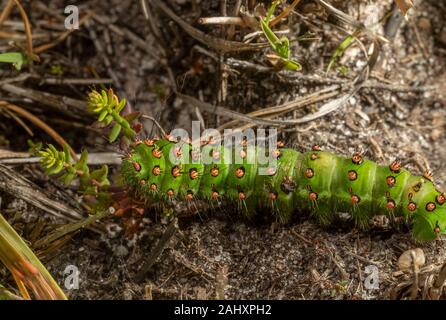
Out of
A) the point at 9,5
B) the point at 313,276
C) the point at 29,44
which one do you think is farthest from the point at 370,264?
the point at 9,5

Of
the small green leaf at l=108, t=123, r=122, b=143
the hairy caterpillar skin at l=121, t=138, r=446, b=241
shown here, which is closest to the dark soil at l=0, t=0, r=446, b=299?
the hairy caterpillar skin at l=121, t=138, r=446, b=241

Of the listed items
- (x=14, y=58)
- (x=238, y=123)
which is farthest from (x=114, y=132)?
(x=14, y=58)

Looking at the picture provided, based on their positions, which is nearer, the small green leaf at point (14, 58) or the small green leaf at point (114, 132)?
the small green leaf at point (114, 132)

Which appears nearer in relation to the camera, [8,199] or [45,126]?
[8,199]

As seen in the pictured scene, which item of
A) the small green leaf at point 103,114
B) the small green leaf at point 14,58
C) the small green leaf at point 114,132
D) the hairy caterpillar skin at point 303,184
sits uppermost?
the small green leaf at point 14,58

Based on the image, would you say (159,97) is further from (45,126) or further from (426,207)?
(426,207)

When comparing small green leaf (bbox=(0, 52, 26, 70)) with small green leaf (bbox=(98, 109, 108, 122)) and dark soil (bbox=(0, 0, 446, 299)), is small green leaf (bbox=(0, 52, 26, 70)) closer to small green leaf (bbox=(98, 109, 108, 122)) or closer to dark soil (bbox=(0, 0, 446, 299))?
dark soil (bbox=(0, 0, 446, 299))

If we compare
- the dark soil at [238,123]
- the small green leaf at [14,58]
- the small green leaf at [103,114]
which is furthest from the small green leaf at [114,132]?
the small green leaf at [14,58]

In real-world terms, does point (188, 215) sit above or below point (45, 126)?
below

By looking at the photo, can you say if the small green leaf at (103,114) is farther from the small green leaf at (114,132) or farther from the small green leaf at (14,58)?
the small green leaf at (14,58)
